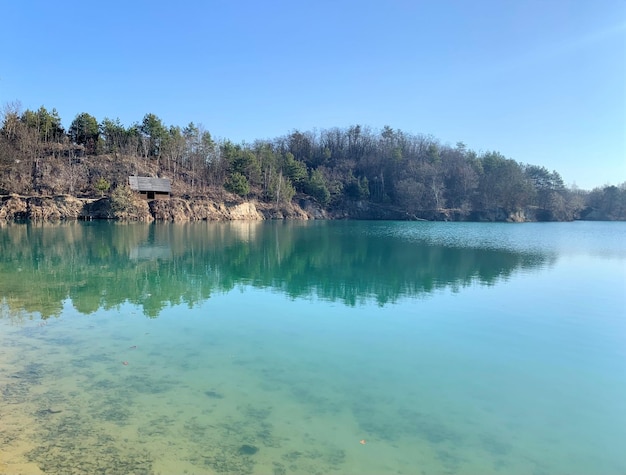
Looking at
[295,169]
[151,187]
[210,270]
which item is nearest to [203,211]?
[151,187]

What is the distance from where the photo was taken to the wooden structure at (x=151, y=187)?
63969 millimetres

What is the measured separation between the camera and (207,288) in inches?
639

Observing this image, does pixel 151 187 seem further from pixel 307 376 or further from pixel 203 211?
pixel 307 376

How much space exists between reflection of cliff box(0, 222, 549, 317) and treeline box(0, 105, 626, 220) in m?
35.9

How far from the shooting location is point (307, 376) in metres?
7.95

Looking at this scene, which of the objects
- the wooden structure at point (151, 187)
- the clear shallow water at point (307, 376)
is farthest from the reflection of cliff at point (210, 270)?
the wooden structure at point (151, 187)

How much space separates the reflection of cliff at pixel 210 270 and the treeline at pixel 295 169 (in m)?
35.9

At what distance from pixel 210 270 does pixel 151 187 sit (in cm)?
5012

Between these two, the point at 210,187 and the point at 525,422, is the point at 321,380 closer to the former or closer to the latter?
the point at 525,422

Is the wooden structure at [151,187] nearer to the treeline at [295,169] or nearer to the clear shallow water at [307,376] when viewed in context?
the treeline at [295,169]

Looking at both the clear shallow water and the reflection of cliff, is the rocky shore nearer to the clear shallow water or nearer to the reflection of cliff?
the reflection of cliff

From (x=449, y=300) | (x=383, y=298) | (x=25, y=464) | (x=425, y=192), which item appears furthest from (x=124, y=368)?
(x=425, y=192)

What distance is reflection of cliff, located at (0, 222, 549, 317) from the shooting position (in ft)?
48.2

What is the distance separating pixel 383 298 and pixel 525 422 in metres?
8.65
